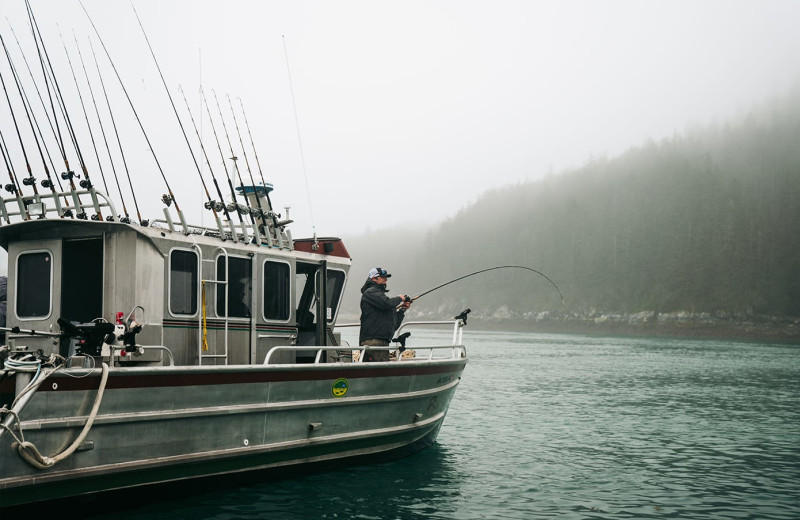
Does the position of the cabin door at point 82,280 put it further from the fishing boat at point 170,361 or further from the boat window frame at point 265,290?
the boat window frame at point 265,290

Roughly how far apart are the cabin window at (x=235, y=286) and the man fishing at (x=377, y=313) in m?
1.96

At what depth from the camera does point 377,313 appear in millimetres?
12094

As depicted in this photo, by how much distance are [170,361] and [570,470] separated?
27.2ft

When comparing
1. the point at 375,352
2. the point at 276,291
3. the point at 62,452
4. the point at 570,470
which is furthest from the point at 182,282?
the point at 570,470

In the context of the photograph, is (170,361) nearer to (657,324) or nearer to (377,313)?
(377,313)

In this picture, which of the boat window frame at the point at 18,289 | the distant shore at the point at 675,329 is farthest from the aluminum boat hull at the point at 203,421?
the distant shore at the point at 675,329

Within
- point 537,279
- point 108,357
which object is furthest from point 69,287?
point 537,279

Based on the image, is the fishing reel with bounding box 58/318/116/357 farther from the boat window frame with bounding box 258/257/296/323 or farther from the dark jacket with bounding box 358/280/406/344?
the dark jacket with bounding box 358/280/406/344

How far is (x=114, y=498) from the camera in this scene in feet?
27.8

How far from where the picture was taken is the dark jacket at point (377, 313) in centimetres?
1199

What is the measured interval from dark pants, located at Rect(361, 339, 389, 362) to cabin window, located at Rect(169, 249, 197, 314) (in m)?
3.02

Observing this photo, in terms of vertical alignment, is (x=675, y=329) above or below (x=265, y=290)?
below

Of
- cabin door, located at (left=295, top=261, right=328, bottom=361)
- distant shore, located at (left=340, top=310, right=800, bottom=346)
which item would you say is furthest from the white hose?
distant shore, located at (left=340, top=310, right=800, bottom=346)

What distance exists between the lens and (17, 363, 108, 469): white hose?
7.57 meters
